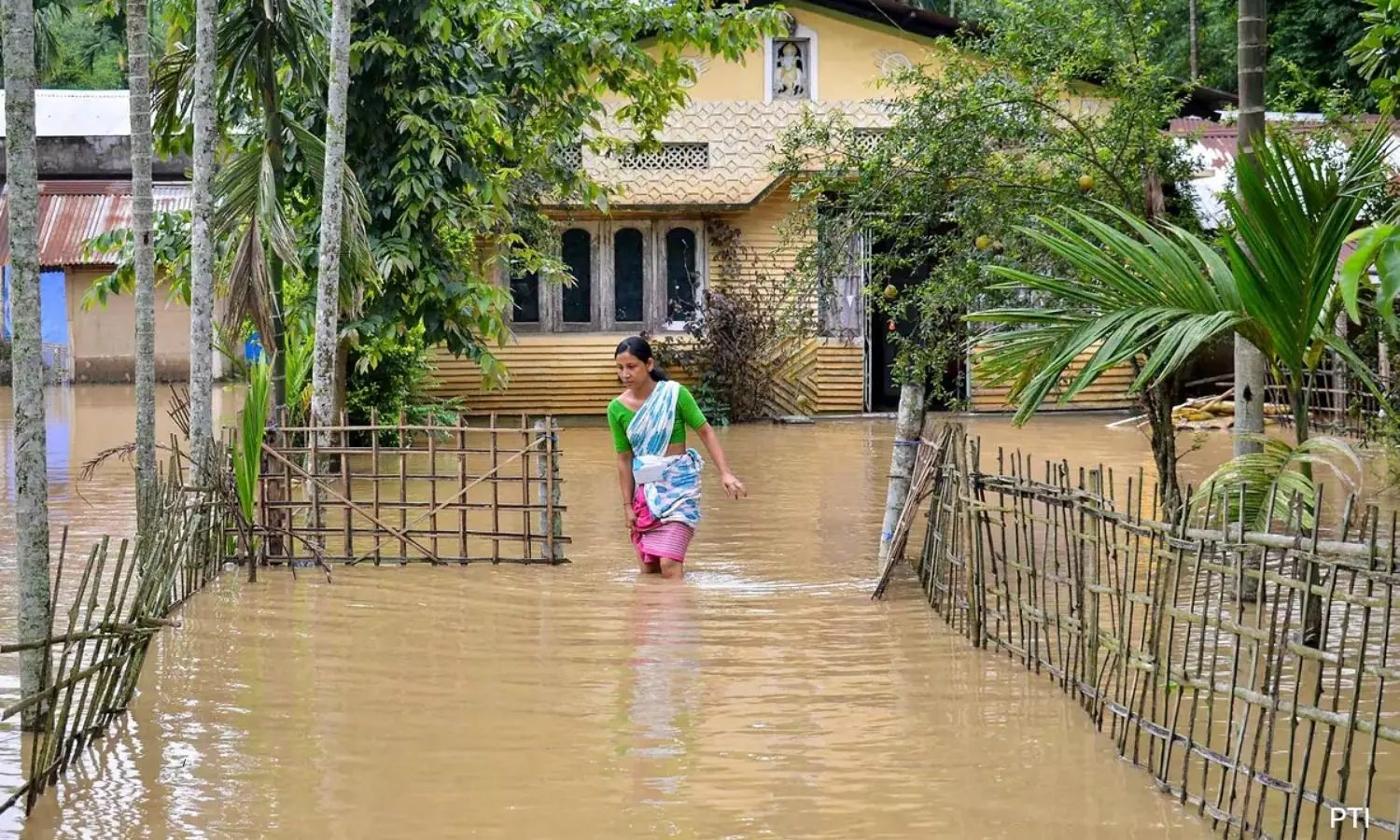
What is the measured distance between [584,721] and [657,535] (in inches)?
109

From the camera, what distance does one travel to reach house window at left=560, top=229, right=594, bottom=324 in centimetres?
2047

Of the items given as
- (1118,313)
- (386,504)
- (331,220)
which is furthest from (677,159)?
(1118,313)

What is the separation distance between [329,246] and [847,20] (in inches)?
403

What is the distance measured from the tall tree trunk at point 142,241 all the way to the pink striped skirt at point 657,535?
2552 mm

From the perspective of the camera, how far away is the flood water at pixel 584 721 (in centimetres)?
511

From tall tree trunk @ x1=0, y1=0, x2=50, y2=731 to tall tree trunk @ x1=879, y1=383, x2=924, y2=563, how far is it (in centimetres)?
475

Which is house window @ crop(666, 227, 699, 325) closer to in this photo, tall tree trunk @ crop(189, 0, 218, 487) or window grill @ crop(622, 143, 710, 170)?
window grill @ crop(622, 143, 710, 170)

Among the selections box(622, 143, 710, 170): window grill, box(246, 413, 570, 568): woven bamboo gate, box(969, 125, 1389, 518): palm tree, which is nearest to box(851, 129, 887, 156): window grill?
box(246, 413, 570, 568): woven bamboo gate

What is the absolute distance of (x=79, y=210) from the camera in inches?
1041

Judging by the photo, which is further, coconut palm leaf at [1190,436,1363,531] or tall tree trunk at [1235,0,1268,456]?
tall tree trunk at [1235,0,1268,456]

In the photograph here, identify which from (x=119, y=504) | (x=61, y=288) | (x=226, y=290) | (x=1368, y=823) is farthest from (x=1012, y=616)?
(x=61, y=288)

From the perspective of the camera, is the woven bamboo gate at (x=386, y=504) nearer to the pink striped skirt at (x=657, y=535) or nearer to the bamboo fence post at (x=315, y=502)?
the bamboo fence post at (x=315, y=502)

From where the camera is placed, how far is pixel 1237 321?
6430 millimetres

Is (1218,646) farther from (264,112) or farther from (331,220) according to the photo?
(264,112)
